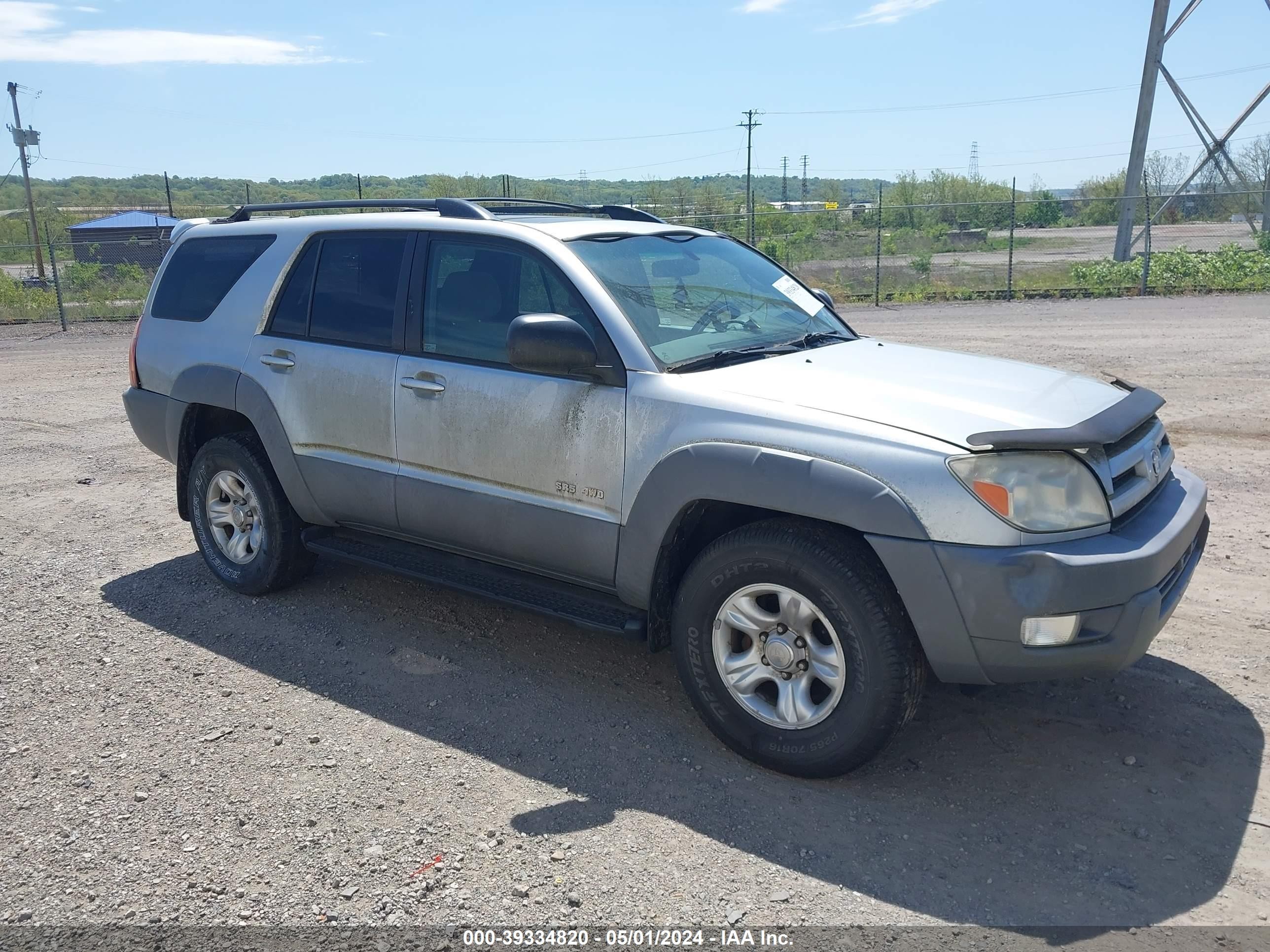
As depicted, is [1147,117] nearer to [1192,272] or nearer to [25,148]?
[1192,272]

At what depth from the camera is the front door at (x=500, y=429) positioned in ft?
13.2

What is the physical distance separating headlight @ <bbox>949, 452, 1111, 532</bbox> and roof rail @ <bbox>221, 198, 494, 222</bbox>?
2500 millimetres

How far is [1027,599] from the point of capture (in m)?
3.17

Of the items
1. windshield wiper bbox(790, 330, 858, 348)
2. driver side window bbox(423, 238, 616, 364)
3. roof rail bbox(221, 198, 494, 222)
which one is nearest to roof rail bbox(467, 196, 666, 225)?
roof rail bbox(221, 198, 494, 222)

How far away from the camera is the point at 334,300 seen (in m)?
4.93

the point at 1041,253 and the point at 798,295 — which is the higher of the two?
the point at 1041,253

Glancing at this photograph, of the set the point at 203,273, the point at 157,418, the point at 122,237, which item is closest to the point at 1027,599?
the point at 203,273

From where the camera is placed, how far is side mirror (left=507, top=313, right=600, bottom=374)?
150 inches

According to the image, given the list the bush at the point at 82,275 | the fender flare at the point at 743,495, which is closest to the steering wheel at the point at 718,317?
the fender flare at the point at 743,495

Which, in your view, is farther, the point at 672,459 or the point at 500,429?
the point at 500,429

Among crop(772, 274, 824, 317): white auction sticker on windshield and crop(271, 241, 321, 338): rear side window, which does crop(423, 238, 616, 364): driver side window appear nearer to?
crop(271, 241, 321, 338): rear side window

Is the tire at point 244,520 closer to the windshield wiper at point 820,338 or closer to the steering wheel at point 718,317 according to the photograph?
the steering wheel at point 718,317

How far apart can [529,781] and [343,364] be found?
220 centimetres

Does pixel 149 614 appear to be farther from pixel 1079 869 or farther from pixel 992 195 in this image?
pixel 992 195
